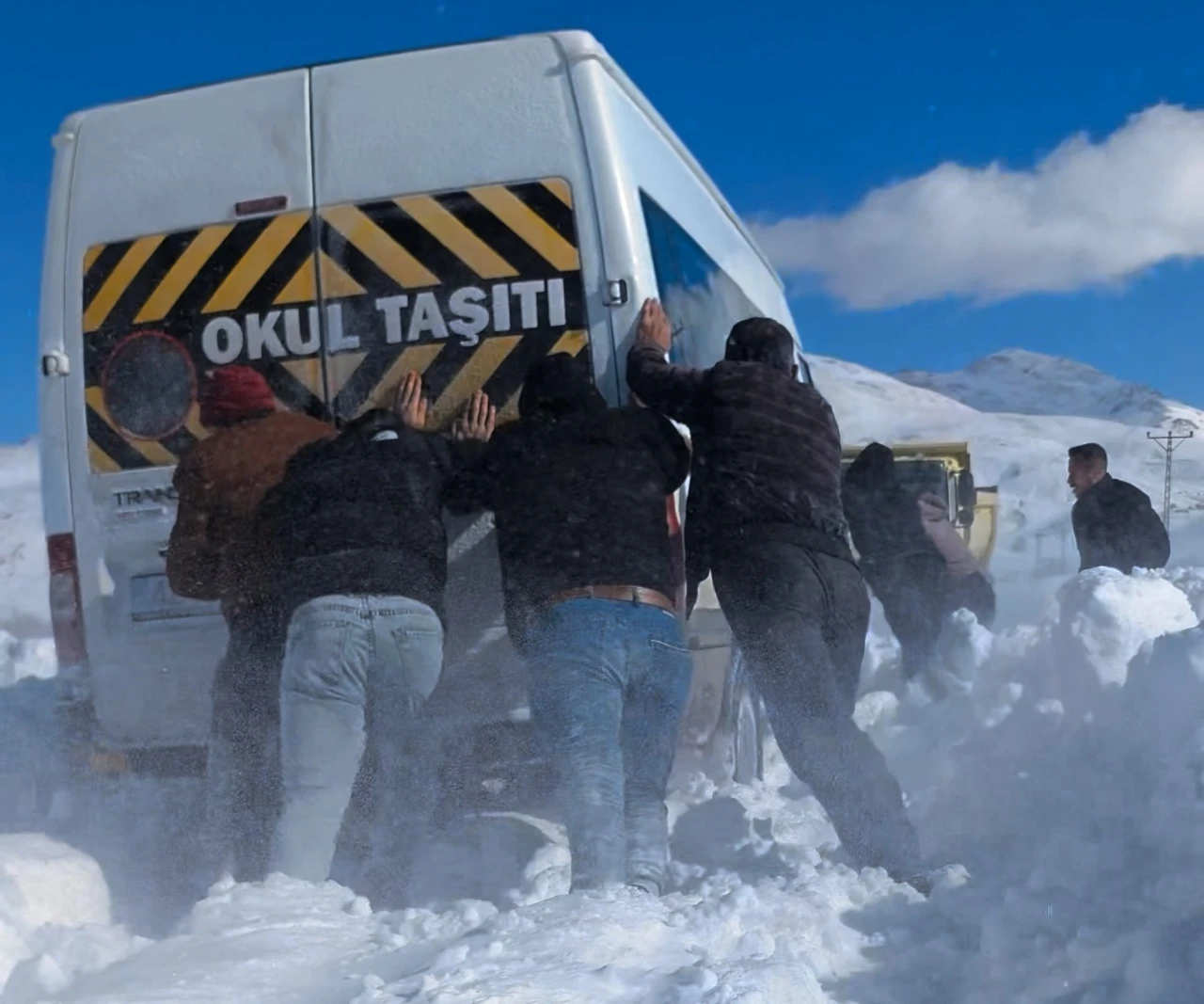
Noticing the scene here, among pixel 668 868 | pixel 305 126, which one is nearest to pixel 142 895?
pixel 668 868

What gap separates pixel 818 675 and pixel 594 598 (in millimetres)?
691

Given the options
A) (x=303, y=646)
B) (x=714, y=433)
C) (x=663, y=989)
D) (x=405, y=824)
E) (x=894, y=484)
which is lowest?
(x=663, y=989)

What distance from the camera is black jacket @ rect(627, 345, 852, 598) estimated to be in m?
3.80

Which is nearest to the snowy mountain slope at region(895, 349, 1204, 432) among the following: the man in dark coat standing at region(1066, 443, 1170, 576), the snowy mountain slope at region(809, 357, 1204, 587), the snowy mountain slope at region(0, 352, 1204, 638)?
the snowy mountain slope at region(0, 352, 1204, 638)

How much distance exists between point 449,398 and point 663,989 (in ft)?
7.16

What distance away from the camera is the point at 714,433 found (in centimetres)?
388

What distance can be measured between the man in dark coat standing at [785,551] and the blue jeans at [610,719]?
0.96 feet

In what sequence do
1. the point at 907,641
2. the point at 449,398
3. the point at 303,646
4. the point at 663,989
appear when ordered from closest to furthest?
the point at 663,989
the point at 303,646
the point at 449,398
the point at 907,641

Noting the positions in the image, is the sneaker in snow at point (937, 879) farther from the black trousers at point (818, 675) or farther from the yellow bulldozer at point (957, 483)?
the yellow bulldozer at point (957, 483)

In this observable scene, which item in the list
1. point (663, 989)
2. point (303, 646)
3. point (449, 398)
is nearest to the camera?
point (663, 989)

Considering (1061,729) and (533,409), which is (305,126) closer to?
(533,409)

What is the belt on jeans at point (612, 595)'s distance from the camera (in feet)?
11.7

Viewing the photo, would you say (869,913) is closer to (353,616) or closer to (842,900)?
(842,900)

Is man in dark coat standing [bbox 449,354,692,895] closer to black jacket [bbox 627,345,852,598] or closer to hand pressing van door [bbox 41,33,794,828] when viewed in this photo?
black jacket [bbox 627,345,852,598]
